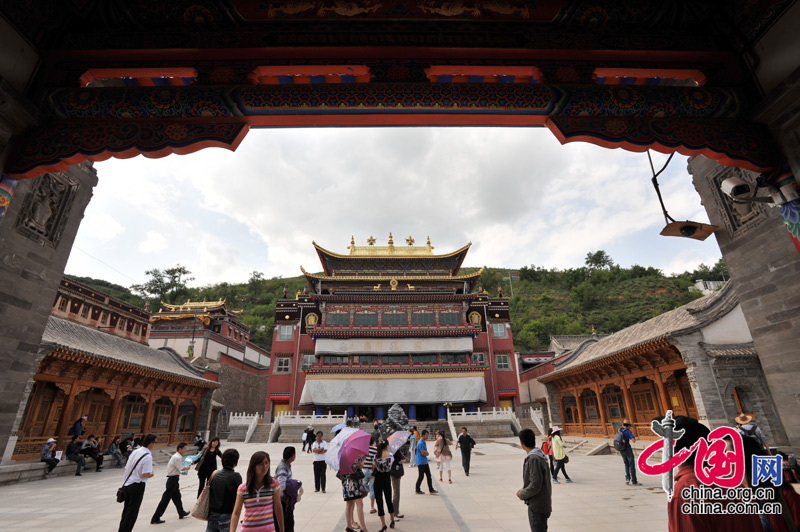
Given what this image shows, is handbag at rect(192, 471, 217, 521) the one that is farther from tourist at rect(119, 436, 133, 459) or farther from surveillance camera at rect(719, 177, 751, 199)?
tourist at rect(119, 436, 133, 459)

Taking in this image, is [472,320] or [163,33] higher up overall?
[472,320]

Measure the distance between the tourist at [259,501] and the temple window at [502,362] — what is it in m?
29.7

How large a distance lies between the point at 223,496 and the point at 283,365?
1128 inches

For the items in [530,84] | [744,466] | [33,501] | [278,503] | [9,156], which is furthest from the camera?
[33,501]

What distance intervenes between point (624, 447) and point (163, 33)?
1197 cm

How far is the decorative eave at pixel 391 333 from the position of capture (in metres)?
30.0

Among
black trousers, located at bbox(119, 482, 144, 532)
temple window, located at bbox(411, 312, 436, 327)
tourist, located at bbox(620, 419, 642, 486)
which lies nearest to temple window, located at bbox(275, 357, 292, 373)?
temple window, located at bbox(411, 312, 436, 327)

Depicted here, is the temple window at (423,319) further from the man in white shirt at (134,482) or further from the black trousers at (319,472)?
the man in white shirt at (134,482)

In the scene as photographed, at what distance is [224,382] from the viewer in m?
31.2

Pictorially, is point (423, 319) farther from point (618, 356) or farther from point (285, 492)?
point (285, 492)

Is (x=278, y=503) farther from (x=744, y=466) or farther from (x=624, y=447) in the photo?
(x=624, y=447)

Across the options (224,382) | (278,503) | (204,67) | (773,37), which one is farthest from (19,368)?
(224,382)

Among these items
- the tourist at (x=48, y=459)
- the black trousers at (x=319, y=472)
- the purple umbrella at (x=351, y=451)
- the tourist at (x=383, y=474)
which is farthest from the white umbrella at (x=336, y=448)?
the tourist at (x=48, y=459)

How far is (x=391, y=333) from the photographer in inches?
1195
